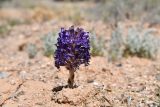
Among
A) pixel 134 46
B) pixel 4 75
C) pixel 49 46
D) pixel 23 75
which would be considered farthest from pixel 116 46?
pixel 4 75

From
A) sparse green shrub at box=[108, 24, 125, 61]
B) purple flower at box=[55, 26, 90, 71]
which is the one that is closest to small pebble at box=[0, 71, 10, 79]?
purple flower at box=[55, 26, 90, 71]

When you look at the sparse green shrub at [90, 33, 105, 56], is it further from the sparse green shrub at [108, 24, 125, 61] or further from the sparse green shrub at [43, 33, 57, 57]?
the sparse green shrub at [43, 33, 57, 57]

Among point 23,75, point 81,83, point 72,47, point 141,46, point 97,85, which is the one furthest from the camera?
point 141,46

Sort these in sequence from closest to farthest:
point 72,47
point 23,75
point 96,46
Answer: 1. point 72,47
2. point 23,75
3. point 96,46

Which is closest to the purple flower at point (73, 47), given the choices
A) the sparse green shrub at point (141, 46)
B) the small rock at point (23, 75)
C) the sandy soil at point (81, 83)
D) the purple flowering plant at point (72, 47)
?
the purple flowering plant at point (72, 47)

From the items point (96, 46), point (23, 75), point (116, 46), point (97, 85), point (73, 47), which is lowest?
point (97, 85)

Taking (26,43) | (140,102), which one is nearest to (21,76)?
(140,102)

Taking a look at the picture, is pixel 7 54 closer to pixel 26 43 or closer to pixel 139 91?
pixel 26 43

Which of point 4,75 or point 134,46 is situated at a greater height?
point 134,46

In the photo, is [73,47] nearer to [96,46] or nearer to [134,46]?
[96,46]
